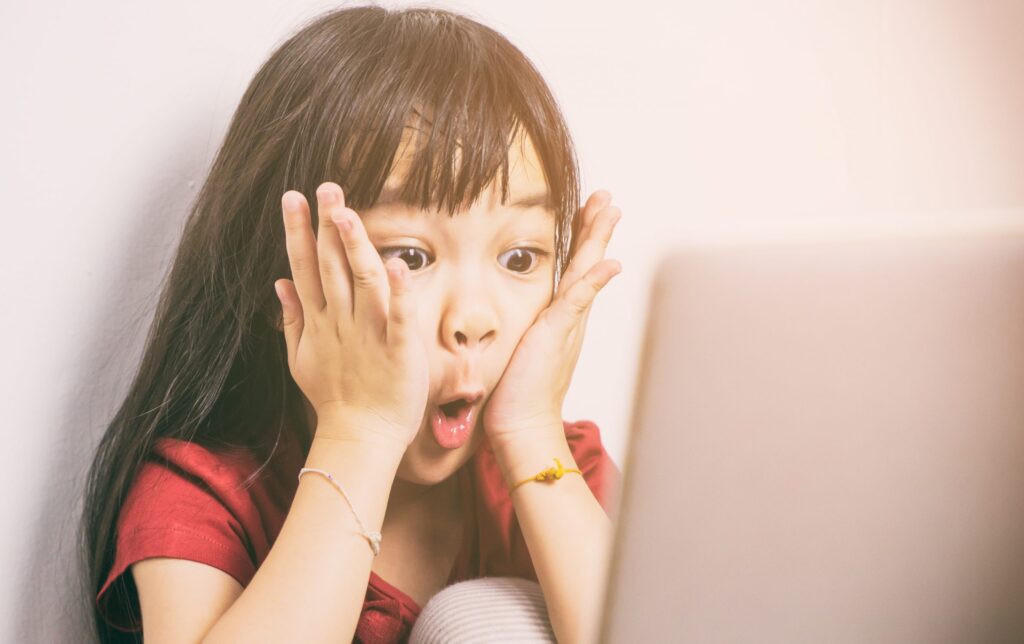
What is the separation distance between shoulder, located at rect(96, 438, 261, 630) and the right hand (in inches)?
3.8

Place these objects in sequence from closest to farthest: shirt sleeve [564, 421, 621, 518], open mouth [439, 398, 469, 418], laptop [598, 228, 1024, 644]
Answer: laptop [598, 228, 1024, 644] < open mouth [439, 398, 469, 418] < shirt sleeve [564, 421, 621, 518]

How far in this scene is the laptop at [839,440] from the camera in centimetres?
29

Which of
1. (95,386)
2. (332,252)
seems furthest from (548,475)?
(95,386)

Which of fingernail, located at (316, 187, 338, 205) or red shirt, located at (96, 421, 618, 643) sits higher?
fingernail, located at (316, 187, 338, 205)

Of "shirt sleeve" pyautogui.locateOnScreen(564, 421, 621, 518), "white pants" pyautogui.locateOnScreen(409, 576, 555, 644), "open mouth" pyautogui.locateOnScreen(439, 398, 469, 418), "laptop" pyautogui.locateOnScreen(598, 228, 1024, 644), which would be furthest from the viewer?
"shirt sleeve" pyautogui.locateOnScreen(564, 421, 621, 518)

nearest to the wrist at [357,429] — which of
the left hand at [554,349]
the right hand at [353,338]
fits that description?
the right hand at [353,338]

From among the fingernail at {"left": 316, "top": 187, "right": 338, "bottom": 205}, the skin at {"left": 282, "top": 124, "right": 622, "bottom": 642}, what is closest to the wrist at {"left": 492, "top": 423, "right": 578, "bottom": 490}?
the skin at {"left": 282, "top": 124, "right": 622, "bottom": 642}

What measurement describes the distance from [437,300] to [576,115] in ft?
0.85

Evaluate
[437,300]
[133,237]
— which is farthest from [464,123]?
[133,237]

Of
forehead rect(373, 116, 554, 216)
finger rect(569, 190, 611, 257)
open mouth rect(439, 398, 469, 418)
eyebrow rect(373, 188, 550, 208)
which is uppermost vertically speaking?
forehead rect(373, 116, 554, 216)

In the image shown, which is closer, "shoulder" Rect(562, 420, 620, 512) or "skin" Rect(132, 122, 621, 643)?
"skin" Rect(132, 122, 621, 643)

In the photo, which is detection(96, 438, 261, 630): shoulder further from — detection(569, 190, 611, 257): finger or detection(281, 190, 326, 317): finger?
detection(569, 190, 611, 257): finger

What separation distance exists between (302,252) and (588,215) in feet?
0.82

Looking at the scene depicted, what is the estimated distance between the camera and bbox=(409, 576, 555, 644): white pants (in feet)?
1.65
